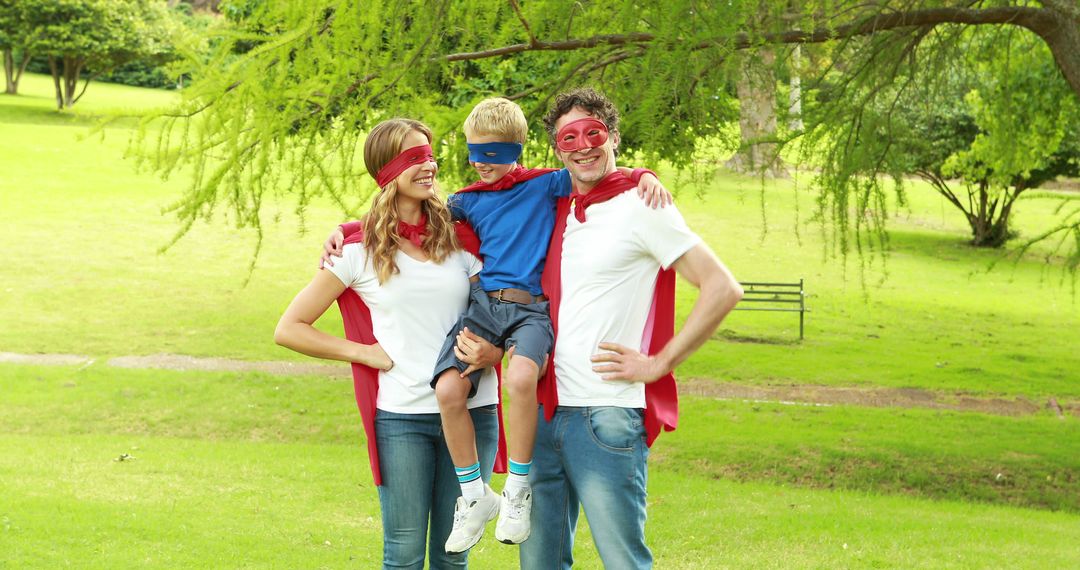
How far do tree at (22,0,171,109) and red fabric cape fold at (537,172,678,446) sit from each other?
37.1 metres

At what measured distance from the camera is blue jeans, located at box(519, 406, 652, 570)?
10.9 feet

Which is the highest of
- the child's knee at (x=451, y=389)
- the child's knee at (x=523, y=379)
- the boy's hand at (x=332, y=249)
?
the boy's hand at (x=332, y=249)

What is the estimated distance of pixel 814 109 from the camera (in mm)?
7617

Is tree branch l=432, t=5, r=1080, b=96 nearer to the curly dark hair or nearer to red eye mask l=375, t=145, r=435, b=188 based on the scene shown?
the curly dark hair

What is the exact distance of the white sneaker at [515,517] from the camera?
3.44 metres

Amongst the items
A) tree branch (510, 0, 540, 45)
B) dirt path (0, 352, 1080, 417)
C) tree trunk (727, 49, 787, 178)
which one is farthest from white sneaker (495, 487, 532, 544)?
dirt path (0, 352, 1080, 417)

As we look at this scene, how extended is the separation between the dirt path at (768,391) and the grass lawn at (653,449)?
34 centimetres

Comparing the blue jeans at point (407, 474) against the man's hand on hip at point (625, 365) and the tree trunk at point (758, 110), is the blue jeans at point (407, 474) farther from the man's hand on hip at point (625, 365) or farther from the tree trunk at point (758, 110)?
the tree trunk at point (758, 110)

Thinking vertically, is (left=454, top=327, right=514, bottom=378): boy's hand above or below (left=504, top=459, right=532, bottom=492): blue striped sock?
above

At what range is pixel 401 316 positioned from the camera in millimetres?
3668

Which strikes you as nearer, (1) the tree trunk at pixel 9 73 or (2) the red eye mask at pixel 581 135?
(2) the red eye mask at pixel 581 135

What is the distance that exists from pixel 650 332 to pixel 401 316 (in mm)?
808

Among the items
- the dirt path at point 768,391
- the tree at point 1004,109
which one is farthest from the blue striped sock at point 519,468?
the dirt path at point 768,391

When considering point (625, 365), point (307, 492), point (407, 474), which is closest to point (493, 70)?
point (307, 492)
